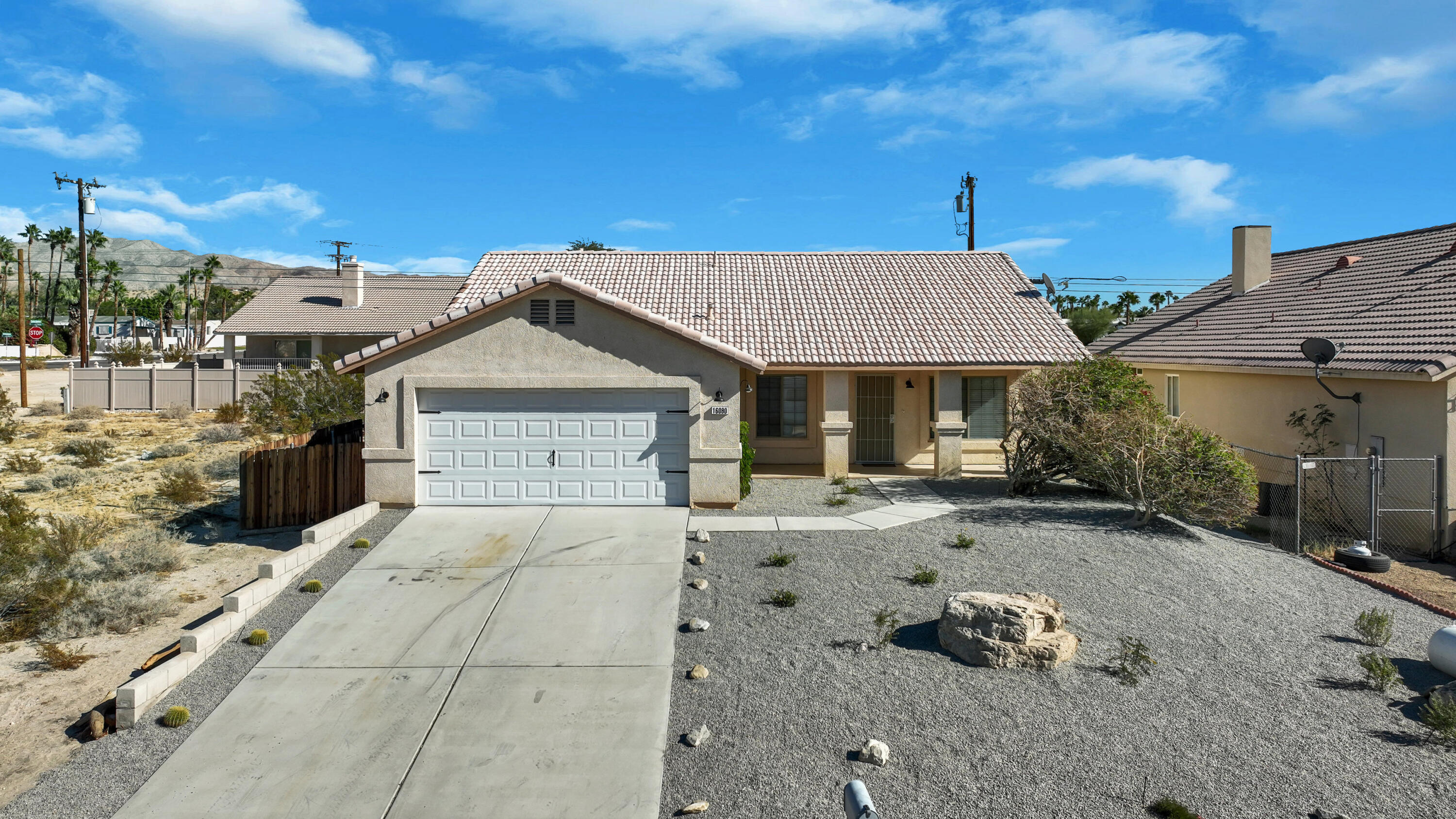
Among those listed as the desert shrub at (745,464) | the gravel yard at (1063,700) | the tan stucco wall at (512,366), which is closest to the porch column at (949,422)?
the desert shrub at (745,464)

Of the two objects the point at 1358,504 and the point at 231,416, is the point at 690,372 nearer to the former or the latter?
the point at 1358,504

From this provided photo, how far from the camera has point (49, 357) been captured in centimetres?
6588

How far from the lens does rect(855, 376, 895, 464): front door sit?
20.7 m

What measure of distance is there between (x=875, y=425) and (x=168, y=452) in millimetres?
18623

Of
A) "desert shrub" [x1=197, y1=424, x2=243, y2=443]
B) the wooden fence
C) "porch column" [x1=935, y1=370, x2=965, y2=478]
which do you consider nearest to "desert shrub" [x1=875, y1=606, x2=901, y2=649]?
"porch column" [x1=935, y1=370, x2=965, y2=478]

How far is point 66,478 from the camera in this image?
20109 millimetres

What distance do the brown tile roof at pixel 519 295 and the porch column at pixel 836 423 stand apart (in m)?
4.21

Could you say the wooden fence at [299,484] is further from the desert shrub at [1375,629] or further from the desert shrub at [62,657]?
the desert shrub at [1375,629]

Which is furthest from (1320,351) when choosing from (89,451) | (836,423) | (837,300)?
(89,451)

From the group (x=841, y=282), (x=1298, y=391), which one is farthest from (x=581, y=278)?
(x=1298, y=391)

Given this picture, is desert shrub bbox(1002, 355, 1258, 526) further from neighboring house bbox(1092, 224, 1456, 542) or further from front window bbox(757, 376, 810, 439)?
front window bbox(757, 376, 810, 439)

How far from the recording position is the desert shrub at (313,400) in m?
23.5

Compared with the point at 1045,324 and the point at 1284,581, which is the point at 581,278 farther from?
the point at 1284,581

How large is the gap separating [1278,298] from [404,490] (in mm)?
20030
